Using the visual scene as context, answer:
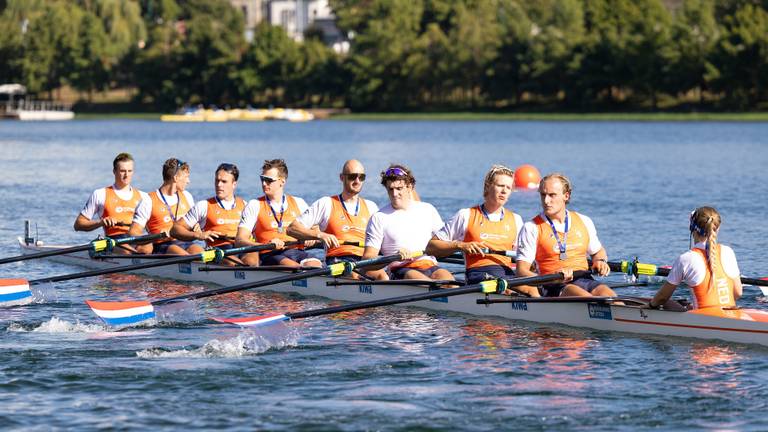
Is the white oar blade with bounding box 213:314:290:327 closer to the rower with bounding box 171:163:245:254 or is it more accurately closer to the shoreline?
the rower with bounding box 171:163:245:254

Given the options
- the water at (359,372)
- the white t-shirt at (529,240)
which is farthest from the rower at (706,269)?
the white t-shirt at (529,240)

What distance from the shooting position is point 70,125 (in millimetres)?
96812

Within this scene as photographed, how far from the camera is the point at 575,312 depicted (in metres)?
14.1

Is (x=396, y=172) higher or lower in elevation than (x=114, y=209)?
higher

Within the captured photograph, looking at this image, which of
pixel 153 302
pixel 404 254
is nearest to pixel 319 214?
pixel 404 254

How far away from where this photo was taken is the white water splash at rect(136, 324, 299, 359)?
13.1m

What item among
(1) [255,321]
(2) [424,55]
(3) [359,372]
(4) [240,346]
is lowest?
(3) [359,372]

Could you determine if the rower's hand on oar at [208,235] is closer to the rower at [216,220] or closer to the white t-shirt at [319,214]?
the rower at [216,220]

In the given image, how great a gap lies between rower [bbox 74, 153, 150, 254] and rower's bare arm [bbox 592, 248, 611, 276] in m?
7.93

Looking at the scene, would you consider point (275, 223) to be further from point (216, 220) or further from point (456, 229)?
point (456, 229)

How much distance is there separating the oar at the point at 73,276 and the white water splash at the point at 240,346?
3261 mm

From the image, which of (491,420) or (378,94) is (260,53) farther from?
(491,420)

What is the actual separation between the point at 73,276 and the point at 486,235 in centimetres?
562

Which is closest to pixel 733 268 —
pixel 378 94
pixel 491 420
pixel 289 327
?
pixel 491 420
